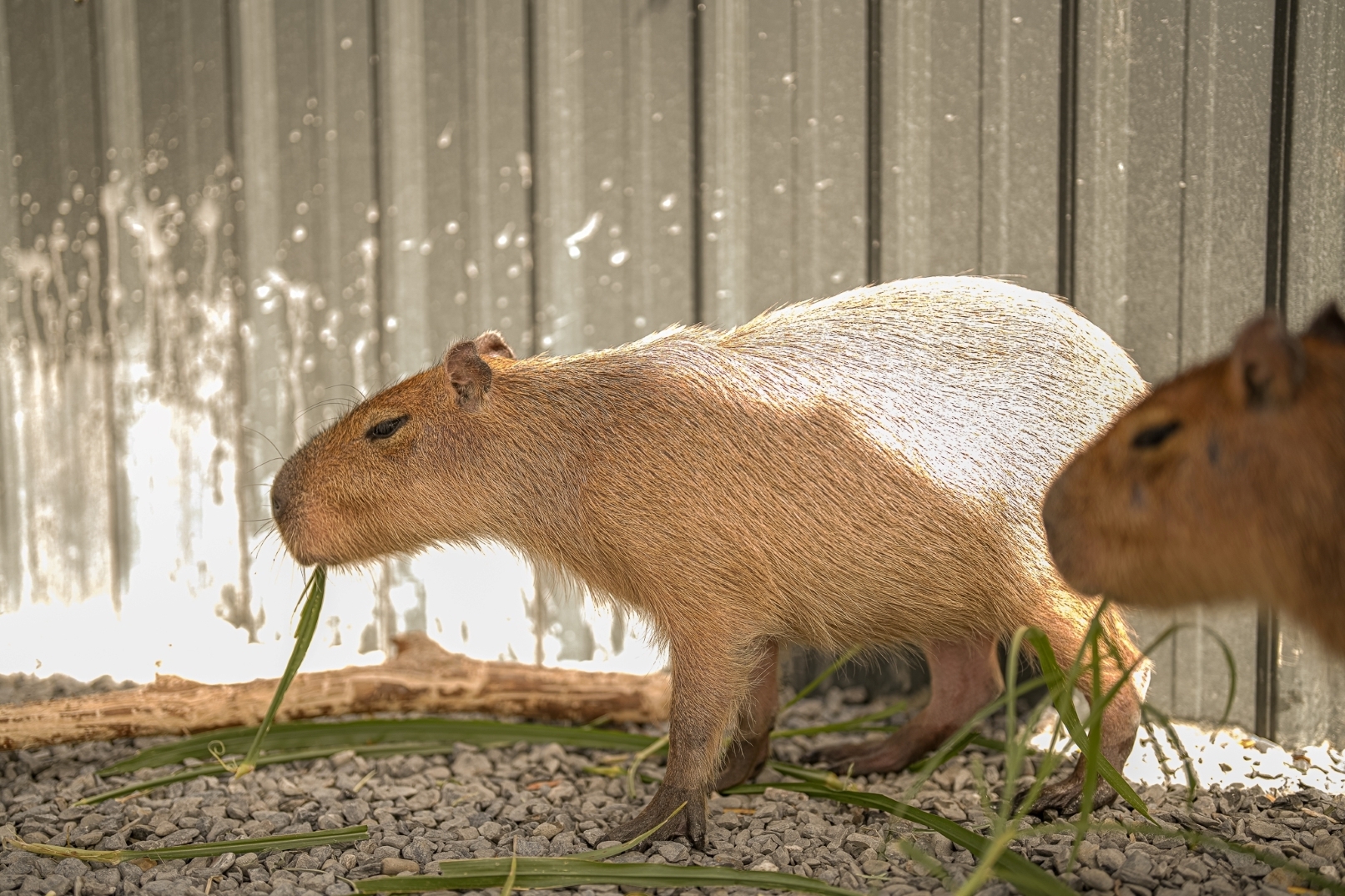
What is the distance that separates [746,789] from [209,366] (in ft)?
10.6

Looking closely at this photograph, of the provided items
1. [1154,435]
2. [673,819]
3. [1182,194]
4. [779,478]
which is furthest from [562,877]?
[1182,194]

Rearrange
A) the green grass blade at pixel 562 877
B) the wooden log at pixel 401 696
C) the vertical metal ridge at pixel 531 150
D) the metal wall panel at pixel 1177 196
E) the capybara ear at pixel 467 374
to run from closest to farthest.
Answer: the green grass blade at pixel 562 877 < the capybara ear at pixel 467 374 < the metal wall panel at pixel 1177 196 < the wooden log at pixel 401 696 < the vertical metal ridge at pixel 531 150

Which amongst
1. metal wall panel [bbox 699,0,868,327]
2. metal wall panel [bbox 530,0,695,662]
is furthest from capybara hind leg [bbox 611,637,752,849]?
metal wall panel [bbox 699,0,868,327]

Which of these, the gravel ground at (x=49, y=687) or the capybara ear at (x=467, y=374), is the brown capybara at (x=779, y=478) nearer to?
the capybara ear at (x=467, y=374)

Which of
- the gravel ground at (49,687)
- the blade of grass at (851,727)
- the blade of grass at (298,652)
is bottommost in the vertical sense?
the blade of grass at (851,727)

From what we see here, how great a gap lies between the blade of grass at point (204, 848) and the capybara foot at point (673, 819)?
0.70m

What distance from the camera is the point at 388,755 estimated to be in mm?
3605

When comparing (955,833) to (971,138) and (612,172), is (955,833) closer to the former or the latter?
(971,138)

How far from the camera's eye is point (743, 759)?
330 cm

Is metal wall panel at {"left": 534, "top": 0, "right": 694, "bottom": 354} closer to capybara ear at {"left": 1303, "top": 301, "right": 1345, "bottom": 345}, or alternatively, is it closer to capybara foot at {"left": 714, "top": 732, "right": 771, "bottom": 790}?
capybara foot at {"left": 714, "top": 732, "right": 771, "bottom": 790}

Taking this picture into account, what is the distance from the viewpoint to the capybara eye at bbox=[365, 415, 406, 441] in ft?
10.3

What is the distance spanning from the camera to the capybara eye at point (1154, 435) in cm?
207

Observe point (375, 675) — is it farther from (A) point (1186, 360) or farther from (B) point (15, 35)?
(B) point (15, 35)

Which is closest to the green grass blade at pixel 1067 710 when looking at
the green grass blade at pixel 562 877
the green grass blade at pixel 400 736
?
the green grass blade at pixel 562 877
